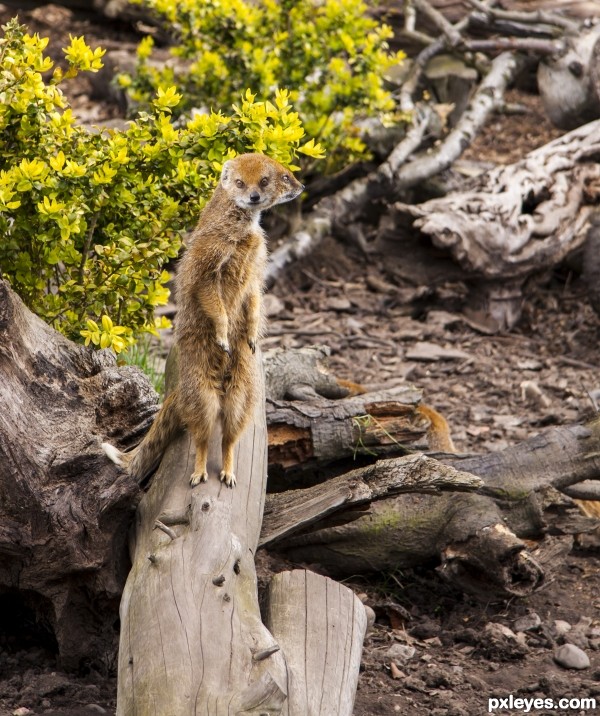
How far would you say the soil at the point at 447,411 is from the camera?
3.86 meters

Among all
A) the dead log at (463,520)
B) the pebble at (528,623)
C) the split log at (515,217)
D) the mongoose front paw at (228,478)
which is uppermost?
the split log at (515,217)

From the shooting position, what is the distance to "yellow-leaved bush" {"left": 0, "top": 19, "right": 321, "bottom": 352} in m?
4.40

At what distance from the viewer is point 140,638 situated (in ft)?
10.5

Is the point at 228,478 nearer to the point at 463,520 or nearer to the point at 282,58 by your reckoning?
the point at 463,520

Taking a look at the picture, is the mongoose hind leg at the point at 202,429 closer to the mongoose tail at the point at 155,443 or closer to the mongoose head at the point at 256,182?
the mongoose tail at the point at 155,443

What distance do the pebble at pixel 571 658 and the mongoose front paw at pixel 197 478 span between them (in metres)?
1.65

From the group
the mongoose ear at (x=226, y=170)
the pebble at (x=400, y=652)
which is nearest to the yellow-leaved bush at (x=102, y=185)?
the mongoose ear at (x=226, y=170)

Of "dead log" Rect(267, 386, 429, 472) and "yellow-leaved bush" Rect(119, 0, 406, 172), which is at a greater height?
"yellow-leaved bush" Rect(119, 0, 406, 172)

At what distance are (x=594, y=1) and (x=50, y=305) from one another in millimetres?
7470

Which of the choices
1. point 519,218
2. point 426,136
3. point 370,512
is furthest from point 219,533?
point 426,136

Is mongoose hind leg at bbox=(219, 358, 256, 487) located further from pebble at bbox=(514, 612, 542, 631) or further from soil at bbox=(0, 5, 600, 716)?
pebble at bbox=(514, 612, 542, 631)

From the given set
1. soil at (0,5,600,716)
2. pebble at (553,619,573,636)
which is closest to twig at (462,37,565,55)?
soil at (0,5,600,716)

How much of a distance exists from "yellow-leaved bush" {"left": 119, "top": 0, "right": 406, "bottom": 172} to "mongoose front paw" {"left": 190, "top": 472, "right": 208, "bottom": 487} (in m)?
3.97

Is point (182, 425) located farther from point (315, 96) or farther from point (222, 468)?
point (315, 96)
